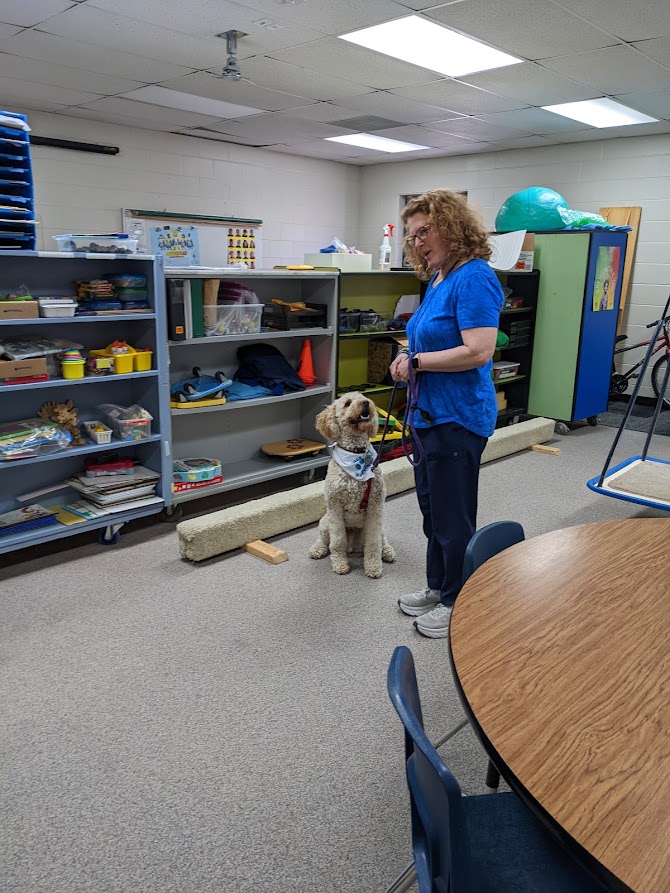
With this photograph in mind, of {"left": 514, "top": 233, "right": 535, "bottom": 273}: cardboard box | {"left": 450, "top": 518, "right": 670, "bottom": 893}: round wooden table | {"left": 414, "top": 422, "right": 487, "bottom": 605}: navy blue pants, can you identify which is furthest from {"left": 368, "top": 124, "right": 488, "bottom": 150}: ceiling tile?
{"left": 450, "top": 518, "right": 670, "bottom": 893}: round wooden table

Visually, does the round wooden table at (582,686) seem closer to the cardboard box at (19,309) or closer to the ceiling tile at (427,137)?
the cardboard box at (19,309)

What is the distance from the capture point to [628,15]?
362 centimetres

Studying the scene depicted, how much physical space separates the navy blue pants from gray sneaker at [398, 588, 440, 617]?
0.72 feet

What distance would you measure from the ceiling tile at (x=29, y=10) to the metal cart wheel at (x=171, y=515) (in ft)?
9.05

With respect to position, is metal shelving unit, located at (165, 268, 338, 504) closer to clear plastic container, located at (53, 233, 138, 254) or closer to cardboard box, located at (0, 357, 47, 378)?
clear plastic container, located at (53, 233, 138, 254)

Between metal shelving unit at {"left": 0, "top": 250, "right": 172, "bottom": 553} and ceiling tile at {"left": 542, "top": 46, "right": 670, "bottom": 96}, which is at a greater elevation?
ceiling tile at {"left": 542, "top": 46, "right": 670, "bottom": 96}

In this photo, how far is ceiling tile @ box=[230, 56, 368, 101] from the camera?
476 centimetres

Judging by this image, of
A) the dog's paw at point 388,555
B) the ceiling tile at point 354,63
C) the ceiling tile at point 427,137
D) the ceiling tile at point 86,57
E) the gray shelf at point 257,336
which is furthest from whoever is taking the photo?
the ceiling tile at point 427,137

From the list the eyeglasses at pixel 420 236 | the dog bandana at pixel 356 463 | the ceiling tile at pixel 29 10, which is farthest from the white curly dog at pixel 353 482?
the ceiling tile at pixel 29 10

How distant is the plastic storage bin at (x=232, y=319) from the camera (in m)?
3.89

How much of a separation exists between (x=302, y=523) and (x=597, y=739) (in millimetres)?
2811

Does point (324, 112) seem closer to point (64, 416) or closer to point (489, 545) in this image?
point (64, 416)

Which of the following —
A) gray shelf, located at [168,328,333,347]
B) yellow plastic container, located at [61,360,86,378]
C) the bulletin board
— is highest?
the bulletin board

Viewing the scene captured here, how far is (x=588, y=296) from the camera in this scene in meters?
5.64
